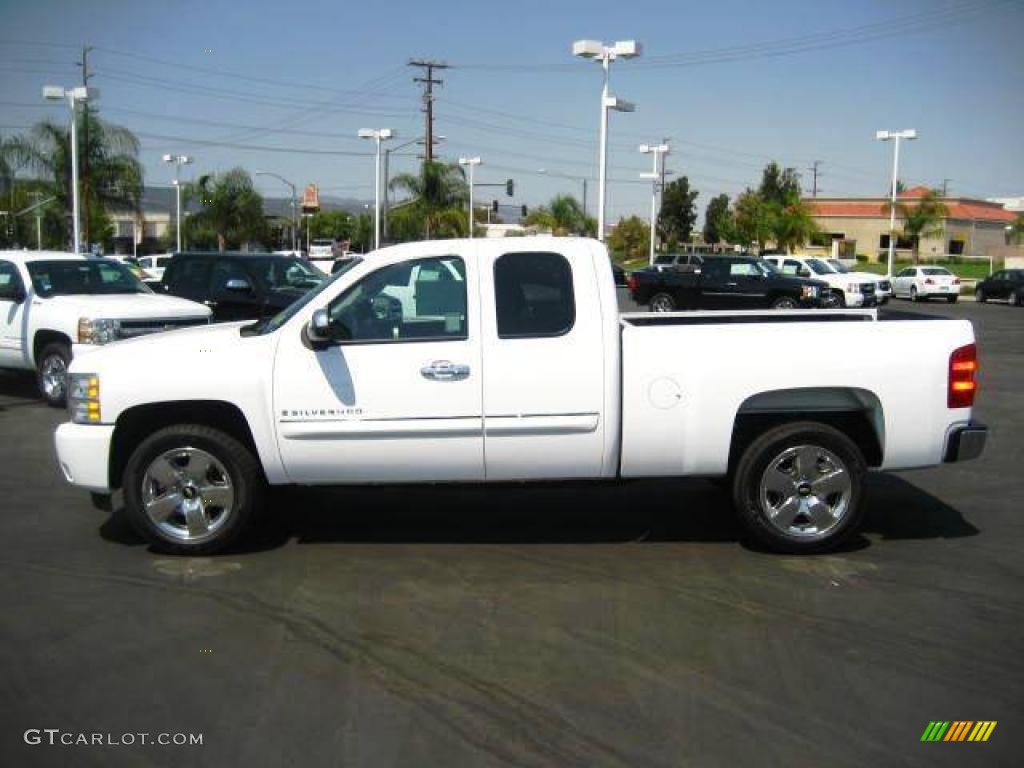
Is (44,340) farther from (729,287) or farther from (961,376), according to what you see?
(729,287)

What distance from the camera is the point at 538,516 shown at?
7301 mm

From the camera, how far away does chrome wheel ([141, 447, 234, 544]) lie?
6262 millimetres

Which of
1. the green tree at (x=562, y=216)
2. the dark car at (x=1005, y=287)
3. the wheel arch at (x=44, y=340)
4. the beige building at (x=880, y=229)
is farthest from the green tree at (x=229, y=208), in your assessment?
the wheel arch at (x=44, y=340)

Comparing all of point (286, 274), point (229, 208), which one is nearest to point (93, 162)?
point (229, 208)

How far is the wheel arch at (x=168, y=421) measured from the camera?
6266mm

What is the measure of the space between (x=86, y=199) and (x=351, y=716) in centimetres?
4339

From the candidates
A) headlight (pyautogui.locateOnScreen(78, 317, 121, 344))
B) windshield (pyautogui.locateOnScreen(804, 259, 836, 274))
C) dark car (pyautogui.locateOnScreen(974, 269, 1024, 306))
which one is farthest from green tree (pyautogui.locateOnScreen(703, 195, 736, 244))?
headlight (pyautogui.locateOnScreen(78, 317, 121, 344))

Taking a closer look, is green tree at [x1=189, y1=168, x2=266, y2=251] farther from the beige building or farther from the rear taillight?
the rear taillight

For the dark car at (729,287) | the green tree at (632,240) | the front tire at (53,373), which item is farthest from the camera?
the green tree at (632,240)

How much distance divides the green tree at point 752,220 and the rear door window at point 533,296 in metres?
A: 64.6

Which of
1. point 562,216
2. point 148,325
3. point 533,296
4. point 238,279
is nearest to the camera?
point 533,296

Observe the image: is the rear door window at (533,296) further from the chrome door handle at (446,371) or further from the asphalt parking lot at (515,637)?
the asphalt parking lot at (515,637)

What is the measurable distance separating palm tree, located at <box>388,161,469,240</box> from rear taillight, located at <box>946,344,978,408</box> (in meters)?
46.2

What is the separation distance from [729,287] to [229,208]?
129 feet
